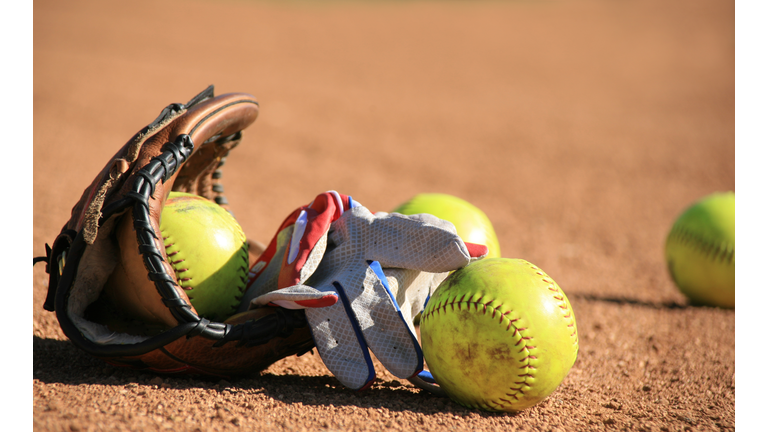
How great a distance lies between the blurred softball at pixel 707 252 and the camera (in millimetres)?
3609

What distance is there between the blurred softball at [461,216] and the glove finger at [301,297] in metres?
0.96

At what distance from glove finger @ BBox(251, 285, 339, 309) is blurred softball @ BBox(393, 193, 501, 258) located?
96cm

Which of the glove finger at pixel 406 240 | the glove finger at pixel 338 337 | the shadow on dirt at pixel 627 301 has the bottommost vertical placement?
the shadow on dirt at pixel 627 301

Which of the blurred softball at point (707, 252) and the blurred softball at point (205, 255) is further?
the blurred softball at point (707, 252)

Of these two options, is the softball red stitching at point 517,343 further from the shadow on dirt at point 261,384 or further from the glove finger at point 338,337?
the glove finger at point 338,337

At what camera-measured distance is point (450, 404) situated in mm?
2096

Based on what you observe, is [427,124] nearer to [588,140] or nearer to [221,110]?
[588,140]

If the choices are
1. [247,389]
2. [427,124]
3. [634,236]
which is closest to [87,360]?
[247,389]

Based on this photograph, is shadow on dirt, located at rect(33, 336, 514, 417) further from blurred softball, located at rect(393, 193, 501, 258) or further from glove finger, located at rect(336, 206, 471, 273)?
blurred softball, located at rect(393, 193, 501, 258)

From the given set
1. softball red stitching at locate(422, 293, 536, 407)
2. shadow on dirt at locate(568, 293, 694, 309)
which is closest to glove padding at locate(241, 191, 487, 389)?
softball red stitching at locate(422, 293, 536, 407)

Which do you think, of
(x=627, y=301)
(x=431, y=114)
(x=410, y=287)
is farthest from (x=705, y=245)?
(x=431, y=114)

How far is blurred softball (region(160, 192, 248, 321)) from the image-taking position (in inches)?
86.7

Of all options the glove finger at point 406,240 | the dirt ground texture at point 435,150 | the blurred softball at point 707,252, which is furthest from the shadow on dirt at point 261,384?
the blurred softball at point 707,252

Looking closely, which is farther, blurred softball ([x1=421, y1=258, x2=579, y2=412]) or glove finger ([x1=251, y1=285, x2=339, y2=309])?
Answer: glove finger ([x1=251, y1=285, x2=339, y2=309])
